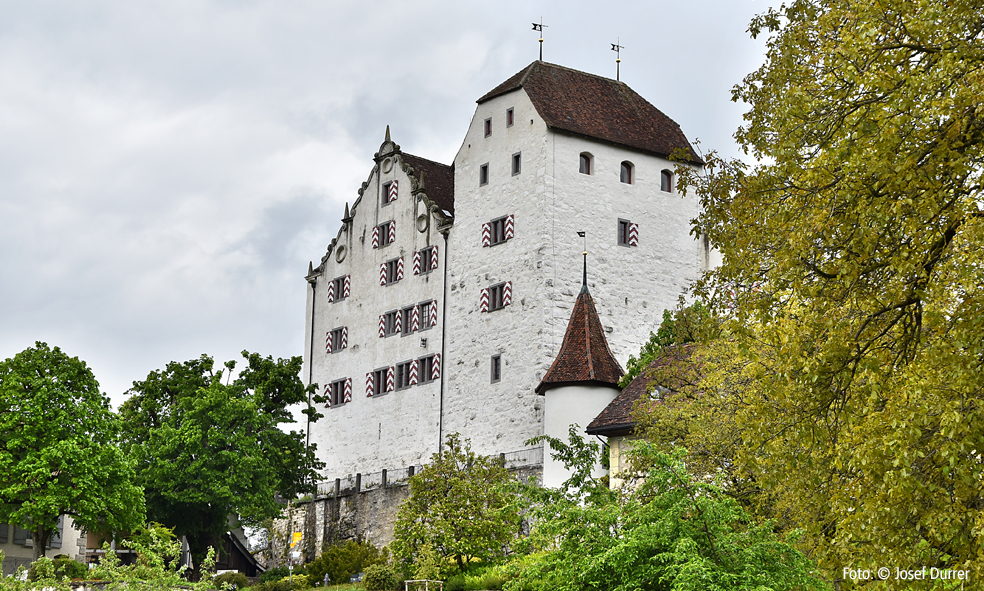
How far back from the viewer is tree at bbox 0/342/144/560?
115ft

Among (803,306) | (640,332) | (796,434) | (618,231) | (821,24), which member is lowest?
(796,434)

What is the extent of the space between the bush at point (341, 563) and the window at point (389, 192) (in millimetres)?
15127

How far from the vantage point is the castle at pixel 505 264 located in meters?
46.1

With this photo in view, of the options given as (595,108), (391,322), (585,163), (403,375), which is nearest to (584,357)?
(585,163)

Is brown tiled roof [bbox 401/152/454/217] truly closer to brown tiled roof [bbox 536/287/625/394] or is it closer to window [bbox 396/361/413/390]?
window [bbox 396/361/413/390]

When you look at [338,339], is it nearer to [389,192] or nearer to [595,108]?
[389,192]

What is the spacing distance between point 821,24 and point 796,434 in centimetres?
424

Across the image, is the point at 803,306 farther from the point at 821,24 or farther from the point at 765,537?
the point at 765,537

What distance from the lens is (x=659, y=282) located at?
48.0 metres

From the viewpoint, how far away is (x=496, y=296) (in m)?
47.3

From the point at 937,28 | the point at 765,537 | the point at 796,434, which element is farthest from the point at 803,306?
the point at 765,537

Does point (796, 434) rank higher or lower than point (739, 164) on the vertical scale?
lower

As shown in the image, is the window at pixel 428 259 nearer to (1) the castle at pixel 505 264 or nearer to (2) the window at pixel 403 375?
(1) the castle at pixel 505 264

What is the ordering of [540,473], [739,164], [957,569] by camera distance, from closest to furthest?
[957,569], [739,164], [540,473]
